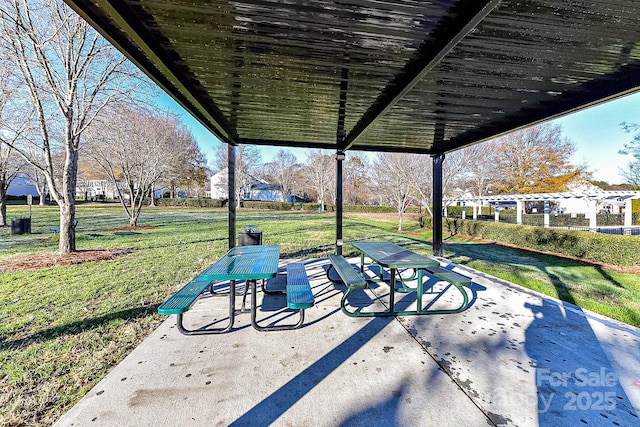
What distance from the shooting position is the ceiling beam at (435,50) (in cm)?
210

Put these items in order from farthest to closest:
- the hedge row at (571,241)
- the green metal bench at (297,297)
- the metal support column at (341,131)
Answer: the hedge row at (571,241), the metal support column at (341,131), the green metal bench at (297,297)

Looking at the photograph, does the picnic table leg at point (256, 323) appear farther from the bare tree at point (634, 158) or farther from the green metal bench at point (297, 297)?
the bare tree at point (634, 158)

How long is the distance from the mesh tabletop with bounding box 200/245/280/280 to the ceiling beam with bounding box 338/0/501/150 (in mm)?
2716

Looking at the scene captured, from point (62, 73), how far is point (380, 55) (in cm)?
866

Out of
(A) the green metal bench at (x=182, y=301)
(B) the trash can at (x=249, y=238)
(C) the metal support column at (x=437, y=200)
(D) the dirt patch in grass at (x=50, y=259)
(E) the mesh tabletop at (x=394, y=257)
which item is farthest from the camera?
(C) the metal support column at (x=437, y=200)

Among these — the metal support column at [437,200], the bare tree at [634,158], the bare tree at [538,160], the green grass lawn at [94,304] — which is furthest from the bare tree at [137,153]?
the bare tree at [538,160]

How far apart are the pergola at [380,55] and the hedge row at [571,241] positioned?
5.90 meters

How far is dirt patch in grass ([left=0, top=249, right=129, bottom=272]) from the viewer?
569cm

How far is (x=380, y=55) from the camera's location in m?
2.85

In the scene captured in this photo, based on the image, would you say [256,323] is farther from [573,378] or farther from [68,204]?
[68,204]

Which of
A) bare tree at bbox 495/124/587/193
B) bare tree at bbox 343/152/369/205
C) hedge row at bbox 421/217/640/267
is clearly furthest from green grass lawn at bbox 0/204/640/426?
bare tree at bbox 343/152/369/205

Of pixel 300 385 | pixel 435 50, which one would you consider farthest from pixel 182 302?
pixel 435 50

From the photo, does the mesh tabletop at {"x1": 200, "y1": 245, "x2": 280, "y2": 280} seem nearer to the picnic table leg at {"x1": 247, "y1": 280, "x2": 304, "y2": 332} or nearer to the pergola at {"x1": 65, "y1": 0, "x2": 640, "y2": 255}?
the picnic table leg at {"x1": 247, "y1": 280, "x2": 304, "y2": 332}

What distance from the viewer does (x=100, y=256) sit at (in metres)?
6.71
